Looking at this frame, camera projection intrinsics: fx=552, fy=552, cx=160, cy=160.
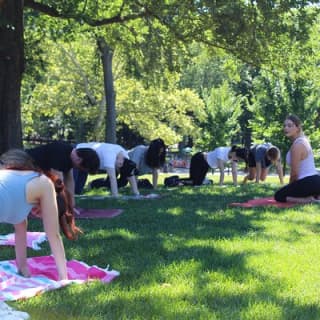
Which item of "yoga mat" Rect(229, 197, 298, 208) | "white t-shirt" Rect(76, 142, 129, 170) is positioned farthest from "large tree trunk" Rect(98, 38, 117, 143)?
"yoga mat" Rect(229, 197, 298, 208)

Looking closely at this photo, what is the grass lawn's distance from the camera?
3.82 meters

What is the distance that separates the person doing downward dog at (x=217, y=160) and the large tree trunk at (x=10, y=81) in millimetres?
4716

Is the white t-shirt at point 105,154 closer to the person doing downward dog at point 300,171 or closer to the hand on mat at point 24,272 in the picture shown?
the person doing downward dog at point 300,171

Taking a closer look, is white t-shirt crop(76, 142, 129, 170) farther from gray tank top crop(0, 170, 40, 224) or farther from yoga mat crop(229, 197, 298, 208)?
gray tank top crop(0, 170, 40, 224)

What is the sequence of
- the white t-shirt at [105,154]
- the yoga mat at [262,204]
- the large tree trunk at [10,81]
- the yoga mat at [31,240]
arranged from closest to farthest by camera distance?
the yoga mat at [31,240] < the yoga mat at [262,204] < the white t-shirt at [105,154] < the large tree trunk at [10,81]

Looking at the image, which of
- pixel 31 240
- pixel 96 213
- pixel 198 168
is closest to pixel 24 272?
pixel 31 240

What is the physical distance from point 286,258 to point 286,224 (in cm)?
190

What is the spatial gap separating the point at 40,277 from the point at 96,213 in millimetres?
3735

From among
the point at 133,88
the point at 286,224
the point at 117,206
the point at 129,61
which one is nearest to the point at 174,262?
the point at 286,224

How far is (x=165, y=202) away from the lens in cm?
974

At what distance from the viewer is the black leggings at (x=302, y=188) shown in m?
9.22

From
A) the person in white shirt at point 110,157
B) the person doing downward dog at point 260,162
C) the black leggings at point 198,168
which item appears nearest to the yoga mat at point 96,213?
the person in white shirt at point 110,157

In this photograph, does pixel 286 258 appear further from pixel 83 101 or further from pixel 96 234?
pixel 83 101

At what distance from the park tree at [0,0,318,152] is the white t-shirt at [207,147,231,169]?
2.69m
